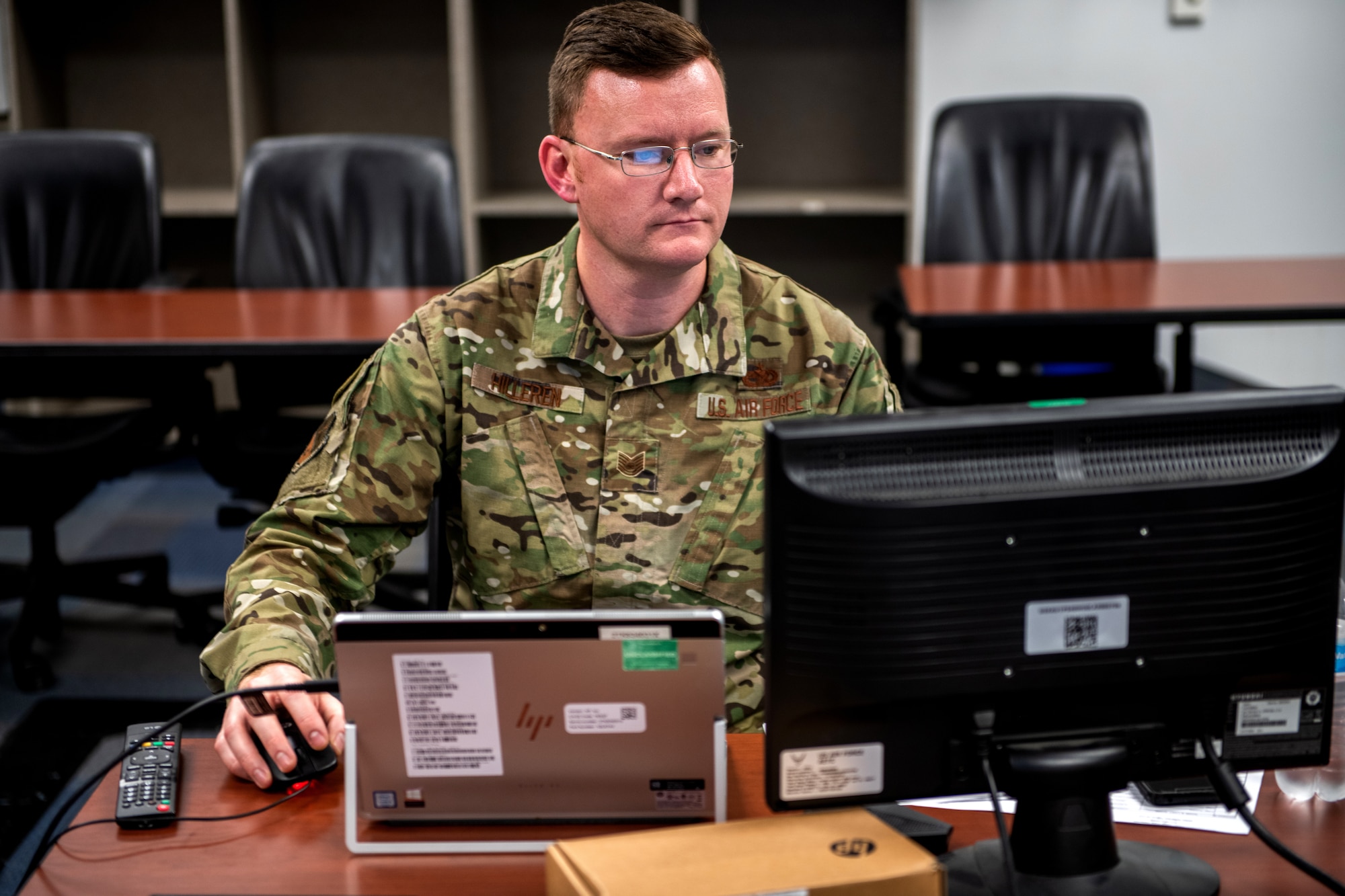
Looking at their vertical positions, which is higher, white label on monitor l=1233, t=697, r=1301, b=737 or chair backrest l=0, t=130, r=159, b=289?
chair backrest l=0, t=130, r=159, b=289

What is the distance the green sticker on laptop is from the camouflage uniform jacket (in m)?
0.45

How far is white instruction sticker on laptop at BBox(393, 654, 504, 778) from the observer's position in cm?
88

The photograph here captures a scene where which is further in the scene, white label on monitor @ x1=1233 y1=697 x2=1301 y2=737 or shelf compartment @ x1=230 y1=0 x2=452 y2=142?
shelf compartment @ x1=230 y1=0 x2=452 y2=142

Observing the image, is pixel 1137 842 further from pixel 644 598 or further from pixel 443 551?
pixel 443 551

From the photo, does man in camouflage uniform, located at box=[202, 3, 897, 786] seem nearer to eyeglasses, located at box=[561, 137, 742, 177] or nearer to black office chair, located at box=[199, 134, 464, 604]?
eyeglasses, located at box=[561, 137, 742, 177]

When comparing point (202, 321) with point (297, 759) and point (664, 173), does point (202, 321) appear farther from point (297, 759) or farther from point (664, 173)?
point (297, 759)

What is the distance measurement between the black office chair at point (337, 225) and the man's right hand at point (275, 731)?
1.76 m

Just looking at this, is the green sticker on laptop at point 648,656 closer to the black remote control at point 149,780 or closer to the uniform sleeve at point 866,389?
the black remote control at point 149,780

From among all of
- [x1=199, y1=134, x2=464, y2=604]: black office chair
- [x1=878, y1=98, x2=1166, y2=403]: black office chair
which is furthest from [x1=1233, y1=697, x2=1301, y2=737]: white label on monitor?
[x1=199, y1=134, x2=464, y2=604]: black office chair

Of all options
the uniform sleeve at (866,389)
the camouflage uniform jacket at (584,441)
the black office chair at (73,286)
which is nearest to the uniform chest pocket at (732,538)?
the camouflage uniform jacket at (584,441)

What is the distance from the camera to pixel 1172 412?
84 centimetres

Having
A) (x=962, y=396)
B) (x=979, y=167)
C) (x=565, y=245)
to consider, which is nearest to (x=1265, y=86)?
(x=979, y=167)

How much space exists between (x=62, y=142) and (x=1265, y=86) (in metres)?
3.51

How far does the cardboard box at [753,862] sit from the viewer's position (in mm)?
783
